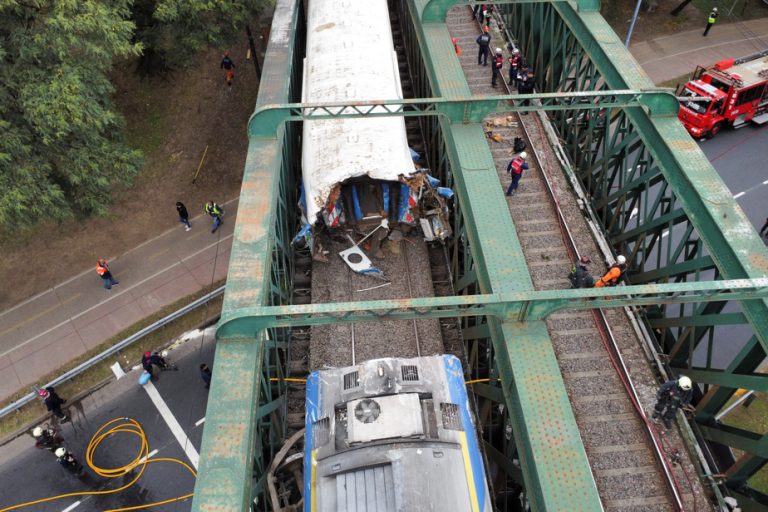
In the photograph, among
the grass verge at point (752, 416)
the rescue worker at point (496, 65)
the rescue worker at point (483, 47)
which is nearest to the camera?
the grass verge at point (752, 416)

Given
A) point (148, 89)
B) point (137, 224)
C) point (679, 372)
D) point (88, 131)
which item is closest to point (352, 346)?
point (679, 372)

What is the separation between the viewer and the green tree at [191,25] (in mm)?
22578

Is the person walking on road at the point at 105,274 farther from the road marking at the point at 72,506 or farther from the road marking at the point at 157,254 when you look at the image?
the road marking at the point at 72,506

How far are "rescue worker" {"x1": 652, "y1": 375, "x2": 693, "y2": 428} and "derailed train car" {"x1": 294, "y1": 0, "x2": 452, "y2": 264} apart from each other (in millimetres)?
7106

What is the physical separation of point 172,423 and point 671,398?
16.2 m

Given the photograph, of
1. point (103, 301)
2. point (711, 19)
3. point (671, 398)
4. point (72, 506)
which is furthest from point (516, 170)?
point (711, 19)

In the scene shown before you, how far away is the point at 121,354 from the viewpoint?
20.8 meters

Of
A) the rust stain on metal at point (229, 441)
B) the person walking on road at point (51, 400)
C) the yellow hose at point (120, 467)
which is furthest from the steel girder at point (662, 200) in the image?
the person walking on road at point (51, 400)

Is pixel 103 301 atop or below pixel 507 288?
atop

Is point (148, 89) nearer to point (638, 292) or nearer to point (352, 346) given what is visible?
point (352, 346)

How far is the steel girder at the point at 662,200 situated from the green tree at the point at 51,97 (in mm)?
16041

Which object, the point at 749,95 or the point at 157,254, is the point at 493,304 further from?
the point at 749,95

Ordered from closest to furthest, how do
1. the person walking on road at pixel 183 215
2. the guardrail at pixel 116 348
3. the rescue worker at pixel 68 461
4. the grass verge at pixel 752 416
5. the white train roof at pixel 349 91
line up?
the white train roof at pixel 349 91 → the rescue worker at pixel 68 461 → the grass verge at pixel 752 416 → the guardrail at pixel 116 348 → the person walking on road at pixel 183 215

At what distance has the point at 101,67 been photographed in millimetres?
17688
